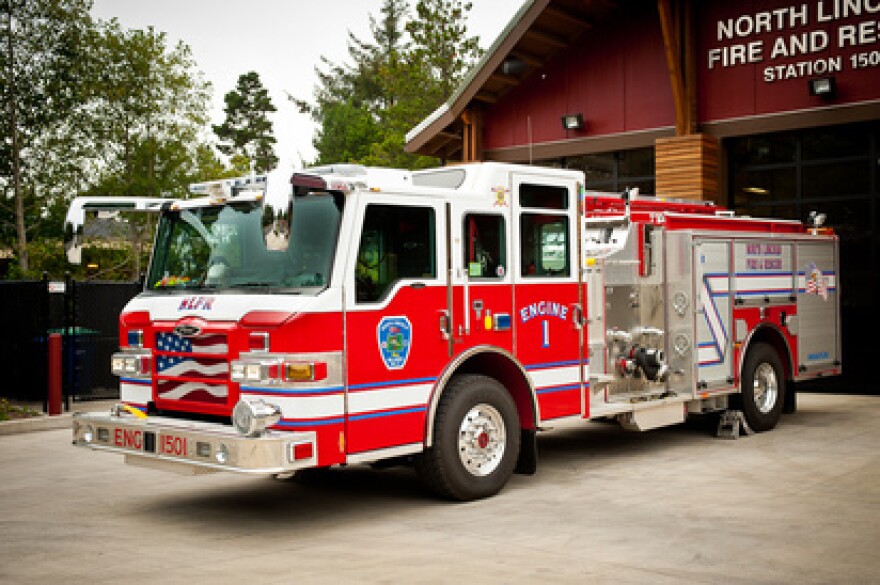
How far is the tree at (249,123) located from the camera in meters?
65.7

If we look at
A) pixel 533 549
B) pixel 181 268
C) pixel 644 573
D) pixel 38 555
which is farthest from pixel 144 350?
pixel 644 573

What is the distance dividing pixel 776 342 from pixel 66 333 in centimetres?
953

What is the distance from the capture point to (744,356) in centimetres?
1037

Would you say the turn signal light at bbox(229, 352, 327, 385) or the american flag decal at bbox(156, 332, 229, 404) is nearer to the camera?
the turn signal light at bbox(229, 352, 327, 385)

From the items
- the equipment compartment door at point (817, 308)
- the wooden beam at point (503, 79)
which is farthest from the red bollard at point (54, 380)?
the equipment compartment door at point (817, 308)

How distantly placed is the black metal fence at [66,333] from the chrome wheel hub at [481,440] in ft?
26.0

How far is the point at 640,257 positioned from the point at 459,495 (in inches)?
138

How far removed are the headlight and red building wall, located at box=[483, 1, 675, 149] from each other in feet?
36.1

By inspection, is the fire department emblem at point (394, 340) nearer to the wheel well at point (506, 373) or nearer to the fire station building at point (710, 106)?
the wheel well at point (506, 373)

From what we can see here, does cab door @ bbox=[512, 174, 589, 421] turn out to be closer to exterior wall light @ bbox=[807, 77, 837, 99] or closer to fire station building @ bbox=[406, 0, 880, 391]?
fire station building @ bbox=[406, 0, 880, 391]

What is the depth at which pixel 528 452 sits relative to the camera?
26.4ft

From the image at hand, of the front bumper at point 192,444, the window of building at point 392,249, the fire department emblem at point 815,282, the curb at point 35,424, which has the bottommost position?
the curb at point 35,424

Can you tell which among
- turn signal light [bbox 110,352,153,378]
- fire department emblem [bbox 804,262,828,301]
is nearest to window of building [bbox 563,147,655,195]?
fire department emblem [bbox 804,262,828,301]

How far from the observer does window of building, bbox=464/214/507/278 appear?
7.43 m
